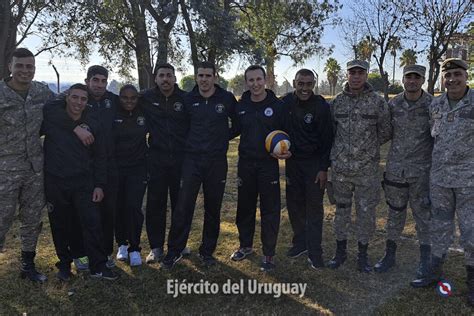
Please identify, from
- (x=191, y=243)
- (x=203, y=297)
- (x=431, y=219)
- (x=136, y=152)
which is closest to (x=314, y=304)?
(x=203, y=297)

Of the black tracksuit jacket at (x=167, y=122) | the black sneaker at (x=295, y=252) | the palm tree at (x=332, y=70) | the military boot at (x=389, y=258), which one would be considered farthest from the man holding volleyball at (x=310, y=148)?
the palm tree at (x=332, y=70)

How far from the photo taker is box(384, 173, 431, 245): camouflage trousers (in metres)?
4.76

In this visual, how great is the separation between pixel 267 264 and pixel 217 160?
4.95 feet

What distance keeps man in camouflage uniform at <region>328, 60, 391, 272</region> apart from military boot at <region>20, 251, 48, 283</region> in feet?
12.6

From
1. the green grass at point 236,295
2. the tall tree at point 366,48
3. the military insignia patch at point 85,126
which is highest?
the tall tree at point 366,48

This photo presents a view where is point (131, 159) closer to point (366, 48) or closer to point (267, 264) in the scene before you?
point (267, 264)

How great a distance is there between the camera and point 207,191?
205 inches

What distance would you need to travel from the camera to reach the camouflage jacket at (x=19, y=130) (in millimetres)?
4465

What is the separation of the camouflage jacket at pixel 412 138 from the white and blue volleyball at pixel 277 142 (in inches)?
52.2

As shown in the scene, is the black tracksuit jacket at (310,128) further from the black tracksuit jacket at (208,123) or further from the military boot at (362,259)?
the military boot at (362,259)

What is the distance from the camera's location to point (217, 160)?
511 cm

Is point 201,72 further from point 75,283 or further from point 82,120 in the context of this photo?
point 75,283

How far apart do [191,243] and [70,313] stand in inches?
89.0

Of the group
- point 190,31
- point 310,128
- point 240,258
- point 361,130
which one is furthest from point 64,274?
point 190,31
